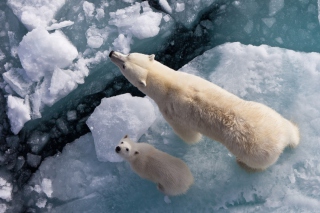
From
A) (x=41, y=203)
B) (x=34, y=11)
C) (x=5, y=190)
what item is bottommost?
(x=41, y=203)

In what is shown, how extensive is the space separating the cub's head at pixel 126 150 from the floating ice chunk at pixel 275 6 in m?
1.99

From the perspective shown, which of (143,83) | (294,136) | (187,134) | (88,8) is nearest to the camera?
(143,83)

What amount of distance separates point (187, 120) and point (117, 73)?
1.10 meters

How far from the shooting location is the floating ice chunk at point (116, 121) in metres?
4.15

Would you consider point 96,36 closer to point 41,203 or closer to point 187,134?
point 187,134

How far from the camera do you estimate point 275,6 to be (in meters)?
4.37

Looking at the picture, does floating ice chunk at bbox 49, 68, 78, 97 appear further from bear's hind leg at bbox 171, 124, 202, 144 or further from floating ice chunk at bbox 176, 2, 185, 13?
floating ice chunk at bbox 176, 2, 185, 13

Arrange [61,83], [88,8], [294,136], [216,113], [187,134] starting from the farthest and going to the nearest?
[88,8]
[61,83]
[187,134]
[294,136]
[216,113]

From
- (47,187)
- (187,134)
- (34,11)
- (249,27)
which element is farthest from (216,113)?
(34,11)

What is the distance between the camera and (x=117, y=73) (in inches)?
173

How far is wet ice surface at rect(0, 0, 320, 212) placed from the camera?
158 inches

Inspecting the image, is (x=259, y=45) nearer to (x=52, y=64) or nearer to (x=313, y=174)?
(x=313, y=174)

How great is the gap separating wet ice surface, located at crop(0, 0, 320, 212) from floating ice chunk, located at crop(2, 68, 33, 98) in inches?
0.4

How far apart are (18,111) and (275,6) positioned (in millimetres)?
2768
